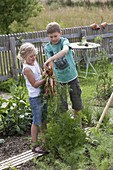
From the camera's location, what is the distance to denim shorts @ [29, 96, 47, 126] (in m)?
4.93

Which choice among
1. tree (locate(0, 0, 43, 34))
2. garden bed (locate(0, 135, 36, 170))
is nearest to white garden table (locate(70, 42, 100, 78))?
garden bed (locate(0, 135, 36, 170))

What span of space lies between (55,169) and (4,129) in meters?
1.72

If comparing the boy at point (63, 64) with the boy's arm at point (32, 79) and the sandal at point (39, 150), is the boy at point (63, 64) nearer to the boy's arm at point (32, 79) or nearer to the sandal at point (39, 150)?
the boy's arm at point (32, 79)

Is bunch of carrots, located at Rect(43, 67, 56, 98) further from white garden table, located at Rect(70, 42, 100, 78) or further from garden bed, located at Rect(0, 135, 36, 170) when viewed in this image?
white garden table, located at Rect(70, 42, 100, 78)

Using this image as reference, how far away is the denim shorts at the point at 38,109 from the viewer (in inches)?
194

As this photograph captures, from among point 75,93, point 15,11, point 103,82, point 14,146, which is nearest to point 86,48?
point 103,82

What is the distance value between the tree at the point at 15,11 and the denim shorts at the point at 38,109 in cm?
1333

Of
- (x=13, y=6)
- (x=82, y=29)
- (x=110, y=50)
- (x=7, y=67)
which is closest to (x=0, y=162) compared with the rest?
(x=7, y=67)

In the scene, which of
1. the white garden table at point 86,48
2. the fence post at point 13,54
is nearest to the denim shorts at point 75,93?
the white garden table at point 86,48

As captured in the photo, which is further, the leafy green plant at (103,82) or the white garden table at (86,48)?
the white garden table at (86,48)

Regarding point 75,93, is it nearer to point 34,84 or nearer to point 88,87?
point 34,84

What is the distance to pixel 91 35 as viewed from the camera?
12930 mm

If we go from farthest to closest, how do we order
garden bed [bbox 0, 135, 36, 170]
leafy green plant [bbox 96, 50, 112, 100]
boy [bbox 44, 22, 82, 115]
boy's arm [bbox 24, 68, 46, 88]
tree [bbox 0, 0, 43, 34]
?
tree [bbox 0, 0, 43, 34], leafy green plant [bbox 96, 50, 112, 100], boy [bbox 44, 22, 82, 115], garden bed [bbox 0, 135, 36, 170], boy's arm [bbox 24, 68, 46, 88]

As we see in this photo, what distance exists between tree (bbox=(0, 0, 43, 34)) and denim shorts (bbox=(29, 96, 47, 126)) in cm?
1333
